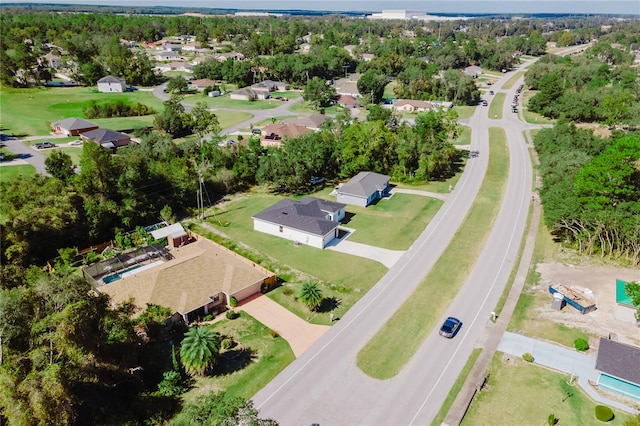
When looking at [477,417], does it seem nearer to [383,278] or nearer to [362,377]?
[362,377]

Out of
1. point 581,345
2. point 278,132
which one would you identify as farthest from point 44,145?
point 581,345

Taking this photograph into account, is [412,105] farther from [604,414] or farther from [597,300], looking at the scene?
[604,414]

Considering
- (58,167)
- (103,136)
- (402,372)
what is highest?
(58,167)

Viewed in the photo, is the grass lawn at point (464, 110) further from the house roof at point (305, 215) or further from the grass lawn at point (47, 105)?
the grass lawn at point (47, 105)

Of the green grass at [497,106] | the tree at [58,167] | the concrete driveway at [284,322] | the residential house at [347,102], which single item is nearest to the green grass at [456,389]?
the concrete driveway at [284,322]

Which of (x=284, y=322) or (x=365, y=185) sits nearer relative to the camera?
(x=284, y=322)

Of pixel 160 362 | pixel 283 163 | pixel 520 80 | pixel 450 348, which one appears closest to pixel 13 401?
pixel 160 362

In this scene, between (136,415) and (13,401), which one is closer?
(13,401)
